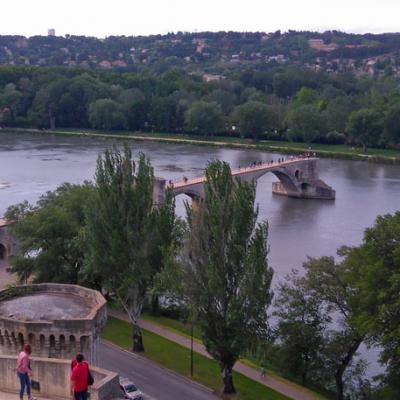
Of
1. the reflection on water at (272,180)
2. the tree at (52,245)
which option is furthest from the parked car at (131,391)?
the reflection on water at (272,180)

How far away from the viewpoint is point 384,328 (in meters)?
22.7

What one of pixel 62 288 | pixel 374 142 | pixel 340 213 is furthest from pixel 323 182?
pixel 62 288

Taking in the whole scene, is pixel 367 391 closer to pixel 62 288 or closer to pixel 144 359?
pixel 144 359

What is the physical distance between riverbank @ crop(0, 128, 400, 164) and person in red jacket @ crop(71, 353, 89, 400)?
73.6 meters

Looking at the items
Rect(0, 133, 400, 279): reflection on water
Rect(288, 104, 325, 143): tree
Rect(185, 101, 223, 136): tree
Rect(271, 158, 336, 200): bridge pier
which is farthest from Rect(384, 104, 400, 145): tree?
Rect(271, 158, 336, 200): bridge pier

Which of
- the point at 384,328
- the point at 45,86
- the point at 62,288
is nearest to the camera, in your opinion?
the point at 62,288

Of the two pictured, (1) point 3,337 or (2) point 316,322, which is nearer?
(1) point 3,337

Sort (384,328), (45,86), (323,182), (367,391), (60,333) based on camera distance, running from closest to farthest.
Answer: (60,333) < (384,328) < (367,391) < (323,182) < (45,86)

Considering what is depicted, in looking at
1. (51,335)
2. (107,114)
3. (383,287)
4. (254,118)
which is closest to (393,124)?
(254,118)

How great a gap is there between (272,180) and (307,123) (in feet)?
61.9

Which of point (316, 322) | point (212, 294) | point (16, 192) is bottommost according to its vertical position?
point (16, 192)

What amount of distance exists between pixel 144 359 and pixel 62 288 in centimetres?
838

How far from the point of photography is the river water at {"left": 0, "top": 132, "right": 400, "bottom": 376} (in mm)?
49469

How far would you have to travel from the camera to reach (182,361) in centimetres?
2739
